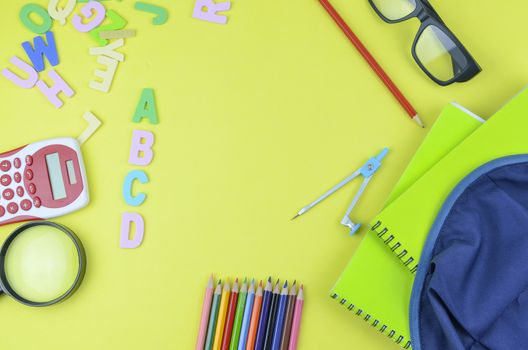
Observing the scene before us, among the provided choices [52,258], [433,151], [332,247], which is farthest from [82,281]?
→ [433,151]

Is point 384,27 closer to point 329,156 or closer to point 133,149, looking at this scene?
point 329,156

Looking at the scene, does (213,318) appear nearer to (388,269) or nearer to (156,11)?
(388,269)

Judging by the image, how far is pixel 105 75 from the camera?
0.62 metres

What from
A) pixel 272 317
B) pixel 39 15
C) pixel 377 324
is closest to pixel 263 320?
pixel 272 317

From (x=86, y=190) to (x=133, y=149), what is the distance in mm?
73

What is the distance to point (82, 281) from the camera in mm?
610

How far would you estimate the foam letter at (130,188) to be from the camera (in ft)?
2.01

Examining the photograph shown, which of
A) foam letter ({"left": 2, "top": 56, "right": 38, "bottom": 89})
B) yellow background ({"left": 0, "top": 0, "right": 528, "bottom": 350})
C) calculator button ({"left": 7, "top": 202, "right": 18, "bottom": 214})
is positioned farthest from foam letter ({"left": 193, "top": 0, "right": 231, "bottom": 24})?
calculator button ({"left": 7, "top": 202, "right": 18, "bottom": 214})

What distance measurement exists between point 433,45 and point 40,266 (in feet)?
1.69

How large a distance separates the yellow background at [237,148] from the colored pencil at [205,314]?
0.6 inches

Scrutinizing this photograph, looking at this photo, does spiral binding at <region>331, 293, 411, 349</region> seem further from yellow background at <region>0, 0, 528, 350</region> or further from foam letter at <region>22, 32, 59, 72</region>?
foam letter at <region>22, 32, 59, 72</region>

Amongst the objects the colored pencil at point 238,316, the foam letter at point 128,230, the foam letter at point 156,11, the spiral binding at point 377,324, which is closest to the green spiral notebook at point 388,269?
the spiral binding at point 377,324

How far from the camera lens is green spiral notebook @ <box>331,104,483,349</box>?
558 mm

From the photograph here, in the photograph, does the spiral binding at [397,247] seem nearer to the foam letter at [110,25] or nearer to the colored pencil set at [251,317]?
the colored pencil set at [251,317]
